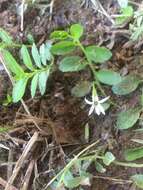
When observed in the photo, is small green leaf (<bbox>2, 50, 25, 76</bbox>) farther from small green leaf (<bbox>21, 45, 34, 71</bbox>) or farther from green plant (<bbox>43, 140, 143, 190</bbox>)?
green plant (<bbox>43, 140, 143, 190</bbox>)

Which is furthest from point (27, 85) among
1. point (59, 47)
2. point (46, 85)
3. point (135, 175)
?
point (135, 175)

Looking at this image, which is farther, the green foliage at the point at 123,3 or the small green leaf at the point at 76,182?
the green foliage at the point at 123,3

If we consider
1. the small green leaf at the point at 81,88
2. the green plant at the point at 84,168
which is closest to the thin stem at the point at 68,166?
the green plant at the point at 84,168

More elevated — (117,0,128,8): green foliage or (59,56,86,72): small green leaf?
(117,0,128,8): green foliage

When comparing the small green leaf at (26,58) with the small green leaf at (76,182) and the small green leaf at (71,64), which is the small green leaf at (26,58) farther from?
the small green leaf at (76,182)

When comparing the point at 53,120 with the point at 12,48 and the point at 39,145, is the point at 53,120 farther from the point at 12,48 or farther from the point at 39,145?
the point at 12,48

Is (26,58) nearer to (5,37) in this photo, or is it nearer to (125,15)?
(5,37)

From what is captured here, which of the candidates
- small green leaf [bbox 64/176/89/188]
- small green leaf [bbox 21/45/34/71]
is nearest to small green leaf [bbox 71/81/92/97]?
small green leaf [bbox 21/45/34/71]
